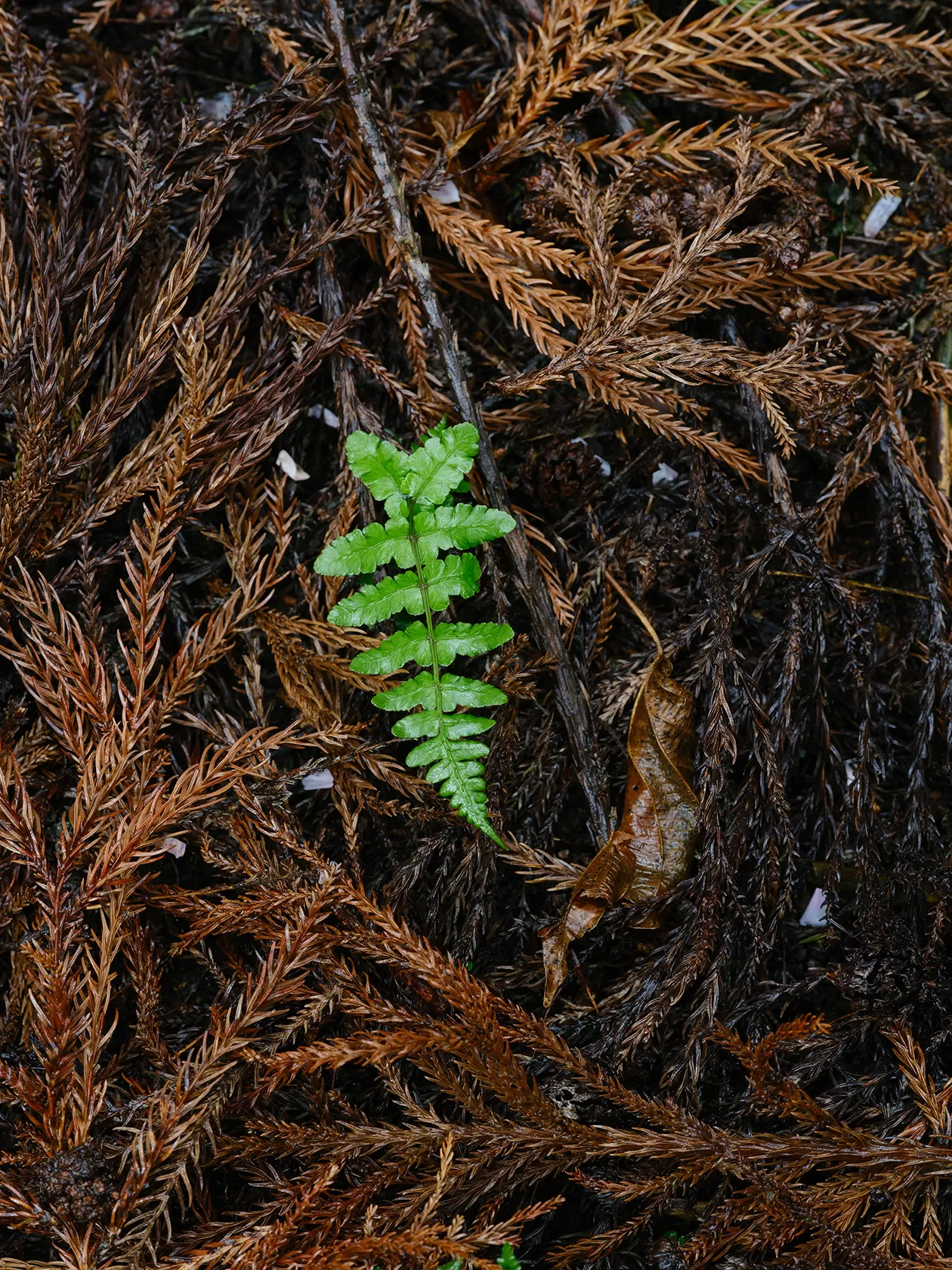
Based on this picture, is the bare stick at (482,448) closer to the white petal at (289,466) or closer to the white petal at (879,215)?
the white petal at (289,466)

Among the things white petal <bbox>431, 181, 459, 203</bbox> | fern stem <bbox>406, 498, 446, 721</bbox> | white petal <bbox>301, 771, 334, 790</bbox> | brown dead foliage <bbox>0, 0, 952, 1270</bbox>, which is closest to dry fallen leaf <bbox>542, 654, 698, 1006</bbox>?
brown dead foliage <bbox>0, 0, 952, 1270</bbox>

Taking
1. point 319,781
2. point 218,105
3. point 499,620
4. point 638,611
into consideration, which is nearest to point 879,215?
point 638,611

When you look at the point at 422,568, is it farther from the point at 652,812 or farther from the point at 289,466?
the point at 652,812

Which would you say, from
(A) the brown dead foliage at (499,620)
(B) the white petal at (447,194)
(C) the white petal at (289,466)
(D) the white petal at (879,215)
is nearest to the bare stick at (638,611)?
(A) the brown dead foliage at (499,620)

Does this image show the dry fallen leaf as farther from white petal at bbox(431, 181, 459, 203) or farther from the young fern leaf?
white petal at bbox(431, 181, 459, 203)

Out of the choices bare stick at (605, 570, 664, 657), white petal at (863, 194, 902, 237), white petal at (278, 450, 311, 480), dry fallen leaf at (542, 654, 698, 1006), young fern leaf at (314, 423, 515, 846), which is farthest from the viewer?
white petal at (863, 194, 902, 237)

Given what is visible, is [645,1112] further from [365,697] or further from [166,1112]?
[365,697]
